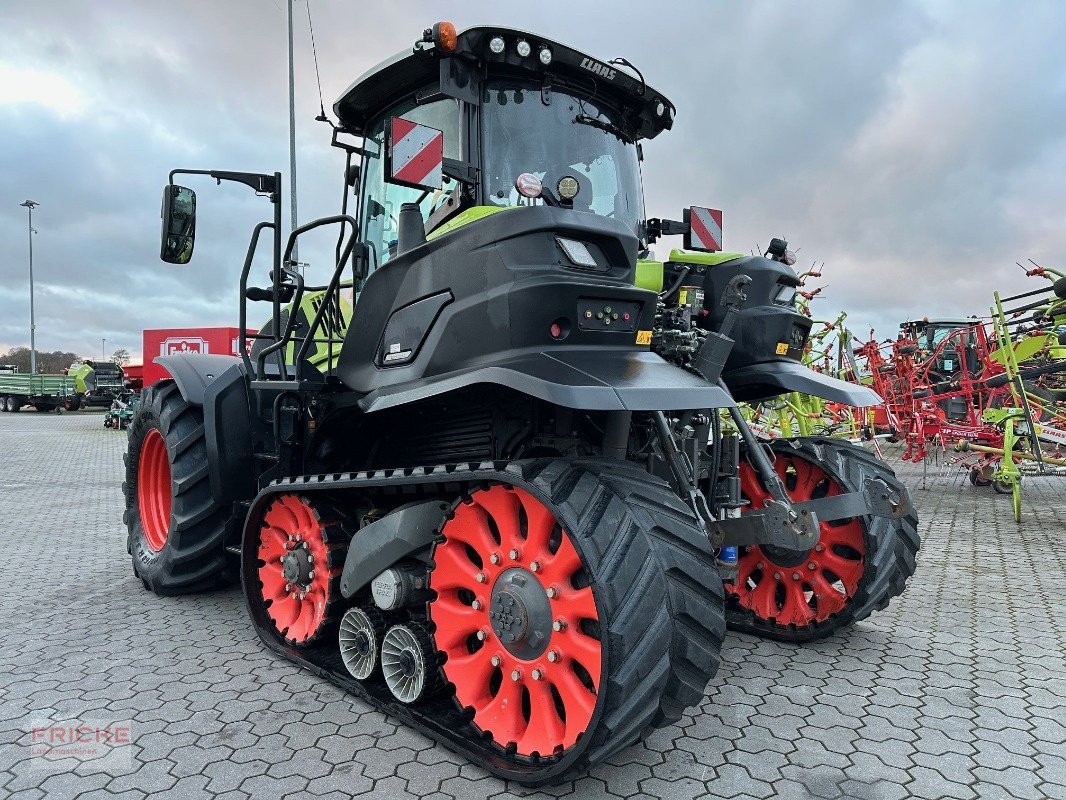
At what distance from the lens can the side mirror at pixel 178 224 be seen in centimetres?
414

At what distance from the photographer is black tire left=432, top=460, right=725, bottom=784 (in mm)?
2453

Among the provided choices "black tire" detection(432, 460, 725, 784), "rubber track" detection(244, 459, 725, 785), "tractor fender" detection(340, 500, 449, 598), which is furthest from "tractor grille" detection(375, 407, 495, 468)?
"black tire" detection(432, 460, 725, 784)

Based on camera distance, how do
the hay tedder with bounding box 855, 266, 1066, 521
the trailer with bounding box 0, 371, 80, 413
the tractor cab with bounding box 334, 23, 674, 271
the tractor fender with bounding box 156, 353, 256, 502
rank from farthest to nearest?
the trailer with bounding box 0, 371, 80, 413 → the hay tedder with bounding box 855, 266, 1066, 521 → the tractor fender with bounding box 156, 353, 256, 502 → the tractor cab with bounding box 334, 23, 674, 271

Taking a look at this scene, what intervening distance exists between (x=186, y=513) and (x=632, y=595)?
3.34m

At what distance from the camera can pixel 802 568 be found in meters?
4.26

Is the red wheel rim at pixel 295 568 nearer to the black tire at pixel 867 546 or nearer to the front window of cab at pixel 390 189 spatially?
the front window of cab at pixel 390 189

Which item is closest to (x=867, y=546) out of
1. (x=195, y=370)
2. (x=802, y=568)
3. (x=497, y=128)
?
(x=802, y=568)

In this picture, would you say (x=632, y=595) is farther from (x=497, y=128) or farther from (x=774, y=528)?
(x=497, y=128)

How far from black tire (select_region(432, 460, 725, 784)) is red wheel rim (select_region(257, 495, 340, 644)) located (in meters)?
1.61

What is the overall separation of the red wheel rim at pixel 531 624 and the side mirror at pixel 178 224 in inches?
92.4

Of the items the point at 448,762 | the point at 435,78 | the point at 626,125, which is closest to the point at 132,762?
the point at 448,762

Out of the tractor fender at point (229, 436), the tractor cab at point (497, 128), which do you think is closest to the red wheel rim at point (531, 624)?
the tractor cab at point (497, 128)

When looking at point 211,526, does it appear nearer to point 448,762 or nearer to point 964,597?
point 448,762

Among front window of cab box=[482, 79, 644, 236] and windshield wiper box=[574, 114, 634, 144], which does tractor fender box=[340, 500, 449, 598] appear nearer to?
front window of cab box=[482, 79, 644, 236]
